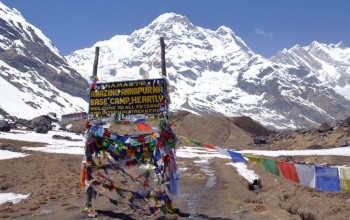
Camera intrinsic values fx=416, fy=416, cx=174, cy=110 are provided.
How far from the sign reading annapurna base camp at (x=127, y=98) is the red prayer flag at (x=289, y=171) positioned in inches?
224

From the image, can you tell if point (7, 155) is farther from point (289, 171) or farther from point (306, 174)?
point (306, 174)

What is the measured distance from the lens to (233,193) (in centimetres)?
2252

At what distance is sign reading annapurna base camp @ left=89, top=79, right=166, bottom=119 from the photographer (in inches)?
682

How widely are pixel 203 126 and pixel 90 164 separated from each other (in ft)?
287

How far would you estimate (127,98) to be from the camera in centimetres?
1783

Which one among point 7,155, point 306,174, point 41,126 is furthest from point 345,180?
point 41,126

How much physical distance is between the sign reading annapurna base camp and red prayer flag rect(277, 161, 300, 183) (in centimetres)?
569

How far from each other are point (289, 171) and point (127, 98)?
7.54 m

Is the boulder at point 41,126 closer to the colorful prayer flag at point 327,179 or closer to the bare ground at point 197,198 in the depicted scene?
the bare ground at point 197,198

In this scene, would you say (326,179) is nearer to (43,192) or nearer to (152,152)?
(152,152)

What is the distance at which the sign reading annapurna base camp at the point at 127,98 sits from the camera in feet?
56.8

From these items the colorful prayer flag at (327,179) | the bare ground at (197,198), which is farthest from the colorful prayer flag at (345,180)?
the bare ground at (197,198)

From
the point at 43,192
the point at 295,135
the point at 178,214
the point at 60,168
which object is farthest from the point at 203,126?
the point at 178,214

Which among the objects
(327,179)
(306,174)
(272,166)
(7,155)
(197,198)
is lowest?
(197,198)
